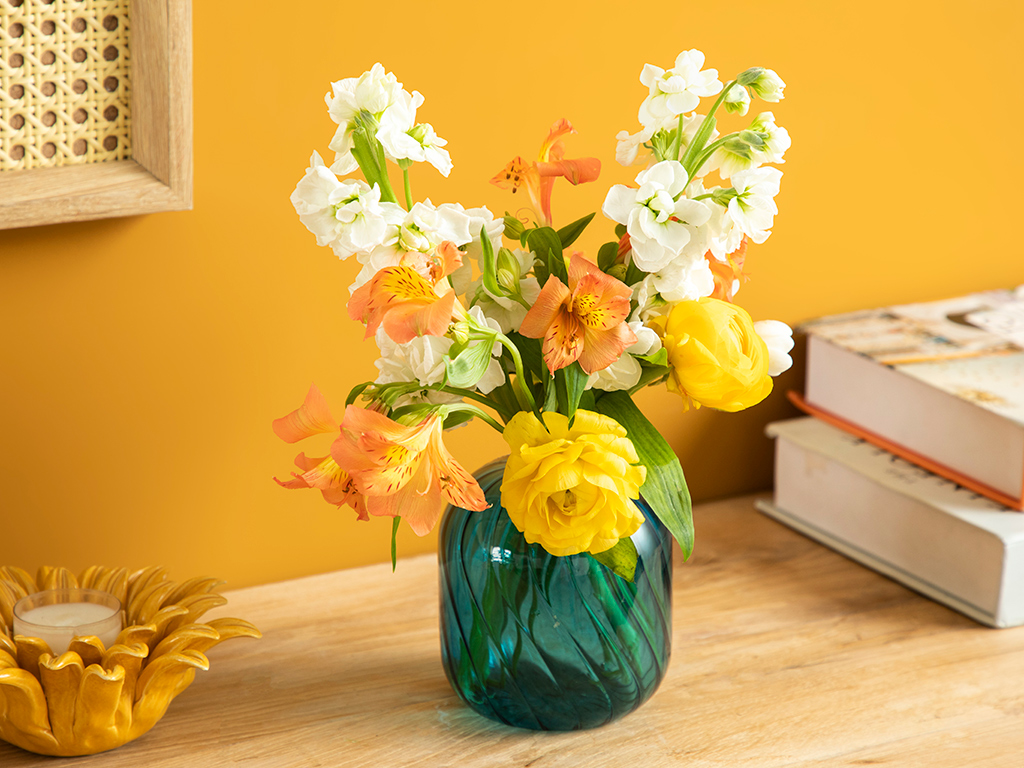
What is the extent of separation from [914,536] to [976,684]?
15 centimetres

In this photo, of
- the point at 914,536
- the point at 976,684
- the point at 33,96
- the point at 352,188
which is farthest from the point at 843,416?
the point at 33,96

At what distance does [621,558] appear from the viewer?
2.14 feet

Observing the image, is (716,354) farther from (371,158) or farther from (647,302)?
(371,158)

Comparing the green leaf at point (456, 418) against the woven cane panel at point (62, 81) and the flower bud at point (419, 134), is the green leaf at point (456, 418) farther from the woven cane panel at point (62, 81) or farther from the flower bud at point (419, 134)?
the woven cane panel at point (62, 81)

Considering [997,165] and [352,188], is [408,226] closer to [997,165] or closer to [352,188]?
[352,188]

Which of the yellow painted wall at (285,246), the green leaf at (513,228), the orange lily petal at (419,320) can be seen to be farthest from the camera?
the yellow painted wall at (285,246)

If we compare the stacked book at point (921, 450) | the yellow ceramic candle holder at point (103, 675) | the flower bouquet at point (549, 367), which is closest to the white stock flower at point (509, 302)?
the flower bouquet at point (549, 367)

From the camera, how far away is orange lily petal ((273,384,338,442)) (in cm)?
64

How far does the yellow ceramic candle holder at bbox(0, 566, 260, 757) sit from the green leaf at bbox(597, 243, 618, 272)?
0.31 metres

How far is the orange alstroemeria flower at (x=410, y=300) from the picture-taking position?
22.2 inches

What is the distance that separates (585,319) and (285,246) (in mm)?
335

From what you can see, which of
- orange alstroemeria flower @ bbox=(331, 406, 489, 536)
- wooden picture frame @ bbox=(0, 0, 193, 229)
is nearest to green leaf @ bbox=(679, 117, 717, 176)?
orange alstroemeria flower @ bbox=(331, 406, 489, 536)

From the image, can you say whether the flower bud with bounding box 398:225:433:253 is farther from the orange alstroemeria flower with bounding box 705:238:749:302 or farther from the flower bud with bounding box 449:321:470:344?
the orange alstroemeria flower with bounding box 705:238:749:302

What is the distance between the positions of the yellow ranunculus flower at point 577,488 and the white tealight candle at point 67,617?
0.89 ft
